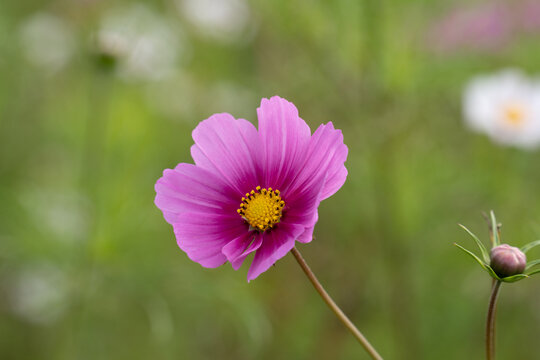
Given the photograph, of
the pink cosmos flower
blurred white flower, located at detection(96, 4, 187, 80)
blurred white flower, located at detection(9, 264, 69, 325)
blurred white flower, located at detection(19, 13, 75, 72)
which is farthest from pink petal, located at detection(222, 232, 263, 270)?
blurred white flower, located at detection(19, 13, 75, 72)

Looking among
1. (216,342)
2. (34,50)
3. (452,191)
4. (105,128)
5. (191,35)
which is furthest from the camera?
(191,35)

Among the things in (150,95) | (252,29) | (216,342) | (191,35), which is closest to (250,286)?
(216,342)

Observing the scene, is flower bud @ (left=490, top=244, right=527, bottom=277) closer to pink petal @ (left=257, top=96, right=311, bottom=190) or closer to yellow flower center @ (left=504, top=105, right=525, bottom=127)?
pink petal @ (left=257, top=96, right=311, bottom=190)

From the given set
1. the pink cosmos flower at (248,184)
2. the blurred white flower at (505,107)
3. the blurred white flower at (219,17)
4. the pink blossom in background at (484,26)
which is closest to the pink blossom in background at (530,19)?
the pink blossom in background at (484,26)

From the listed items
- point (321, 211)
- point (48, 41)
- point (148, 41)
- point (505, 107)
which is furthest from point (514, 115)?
point (48, 41)

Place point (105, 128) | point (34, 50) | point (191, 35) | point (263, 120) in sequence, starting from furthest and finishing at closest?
point (191, 35)
point (34, 50)
point (105, 128)
point (263, 120)

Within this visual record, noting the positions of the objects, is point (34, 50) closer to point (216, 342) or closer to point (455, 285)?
point (216, 342)

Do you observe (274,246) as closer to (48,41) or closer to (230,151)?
(230,151)
